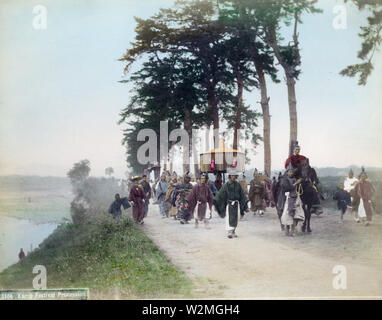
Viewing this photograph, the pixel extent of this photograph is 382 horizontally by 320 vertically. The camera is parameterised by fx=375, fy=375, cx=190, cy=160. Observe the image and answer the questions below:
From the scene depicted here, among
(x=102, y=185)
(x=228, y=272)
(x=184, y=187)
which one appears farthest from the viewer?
(x=184, y=187)

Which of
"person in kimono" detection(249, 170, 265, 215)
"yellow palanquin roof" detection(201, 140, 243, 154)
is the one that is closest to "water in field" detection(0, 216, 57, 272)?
"yellow palanquin roof" detection(201, 140, 243, 154)

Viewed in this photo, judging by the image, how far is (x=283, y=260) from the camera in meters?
6.58

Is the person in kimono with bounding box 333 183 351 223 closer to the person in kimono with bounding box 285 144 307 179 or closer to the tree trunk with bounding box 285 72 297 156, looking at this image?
the person in kimono with bounding box 285 144 307 179

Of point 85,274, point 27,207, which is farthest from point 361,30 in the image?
point 27,207

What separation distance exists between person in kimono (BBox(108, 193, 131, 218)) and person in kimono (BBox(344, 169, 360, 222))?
4704mm

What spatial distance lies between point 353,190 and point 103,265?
526 cm

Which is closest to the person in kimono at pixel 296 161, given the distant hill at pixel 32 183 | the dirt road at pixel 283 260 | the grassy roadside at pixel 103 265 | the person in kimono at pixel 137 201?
the dirt road at pixel 283 260

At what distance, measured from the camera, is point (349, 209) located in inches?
324

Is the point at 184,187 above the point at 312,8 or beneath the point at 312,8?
beneath

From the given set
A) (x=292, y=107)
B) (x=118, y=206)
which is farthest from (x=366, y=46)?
(x=118, y=206)

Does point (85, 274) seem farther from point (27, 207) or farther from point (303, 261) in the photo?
point (303, 261)
